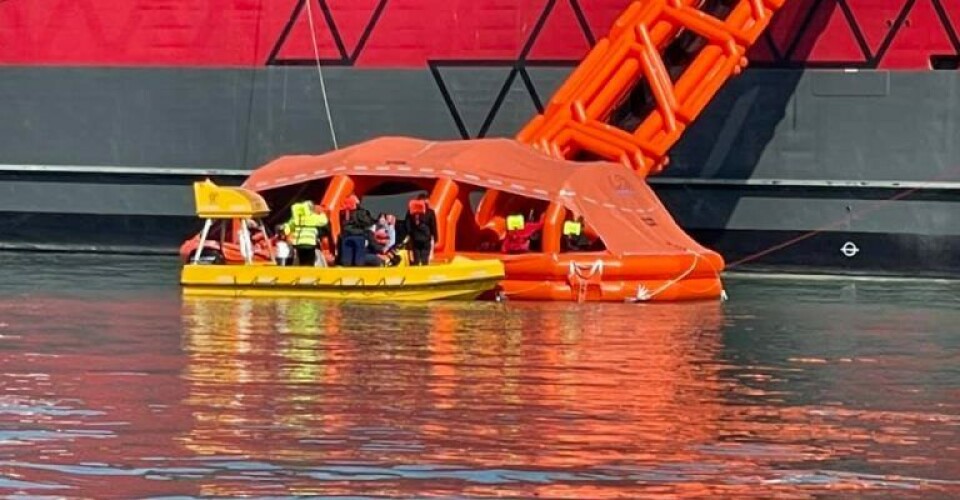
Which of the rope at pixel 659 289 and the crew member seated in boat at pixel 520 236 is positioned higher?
the crew member seated in boat at pixel 520 236

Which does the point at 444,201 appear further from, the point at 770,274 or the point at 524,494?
the point at 524,494

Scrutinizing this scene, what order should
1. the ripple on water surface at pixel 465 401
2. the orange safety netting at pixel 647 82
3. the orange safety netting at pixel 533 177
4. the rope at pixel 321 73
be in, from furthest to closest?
the rope at pixel 321 73 → the orange safety netting at pixel 647 82 → the orange safety netting at pixel 533 177 → the ripple on water surface at pixel 465 401

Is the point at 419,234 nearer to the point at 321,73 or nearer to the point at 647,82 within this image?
the point at 647,82

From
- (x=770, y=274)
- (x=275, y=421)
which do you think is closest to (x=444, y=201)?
(x=770, y=274)

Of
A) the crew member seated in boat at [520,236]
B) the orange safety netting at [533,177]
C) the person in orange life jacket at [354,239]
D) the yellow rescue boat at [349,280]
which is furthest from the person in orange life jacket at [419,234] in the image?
the crew member seated in boat at [520,236]

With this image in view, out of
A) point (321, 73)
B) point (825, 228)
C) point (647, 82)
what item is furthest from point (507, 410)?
point (321, 73)

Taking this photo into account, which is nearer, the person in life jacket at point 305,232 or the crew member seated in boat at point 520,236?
the person in life jacket at point 305,232

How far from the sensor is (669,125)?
2906cm

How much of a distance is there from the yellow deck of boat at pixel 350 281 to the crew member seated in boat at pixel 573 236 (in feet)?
6.83

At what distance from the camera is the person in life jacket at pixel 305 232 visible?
2486 centimetres

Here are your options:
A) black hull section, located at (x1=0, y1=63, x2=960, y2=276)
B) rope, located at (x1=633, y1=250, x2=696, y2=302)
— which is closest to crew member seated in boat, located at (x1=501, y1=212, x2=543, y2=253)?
rope, located at (x1=633, y1=250, x2=696, y2=302)

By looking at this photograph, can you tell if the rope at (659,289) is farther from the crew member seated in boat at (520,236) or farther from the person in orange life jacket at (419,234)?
the person in orange life jacket at (419,234)

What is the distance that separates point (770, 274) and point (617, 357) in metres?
14.8

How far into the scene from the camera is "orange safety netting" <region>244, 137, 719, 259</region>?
25.7 metres
